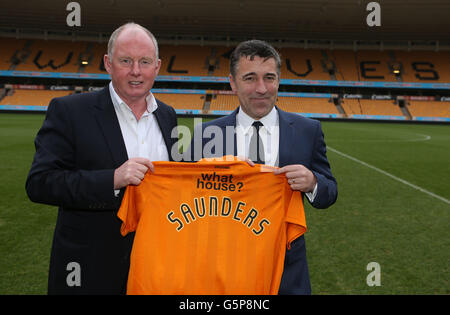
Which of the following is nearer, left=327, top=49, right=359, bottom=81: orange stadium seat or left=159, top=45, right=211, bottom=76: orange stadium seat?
left=327, top=49, right=359, bottom=81: orange stadium seat

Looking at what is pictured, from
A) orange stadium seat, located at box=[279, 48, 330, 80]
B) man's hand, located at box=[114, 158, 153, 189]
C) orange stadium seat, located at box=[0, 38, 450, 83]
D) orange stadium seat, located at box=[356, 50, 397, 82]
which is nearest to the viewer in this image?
man's hand, located at box=[114, 158, 153, 189]

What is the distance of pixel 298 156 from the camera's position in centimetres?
180

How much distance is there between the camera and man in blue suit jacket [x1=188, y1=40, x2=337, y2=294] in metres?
1.68

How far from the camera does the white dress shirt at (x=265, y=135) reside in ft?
6.09


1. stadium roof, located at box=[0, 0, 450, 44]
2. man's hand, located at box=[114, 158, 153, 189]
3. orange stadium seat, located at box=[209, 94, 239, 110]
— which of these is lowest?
man's hand, located at box=[114, 158, 153, 189]

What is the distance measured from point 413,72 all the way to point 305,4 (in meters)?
18.1

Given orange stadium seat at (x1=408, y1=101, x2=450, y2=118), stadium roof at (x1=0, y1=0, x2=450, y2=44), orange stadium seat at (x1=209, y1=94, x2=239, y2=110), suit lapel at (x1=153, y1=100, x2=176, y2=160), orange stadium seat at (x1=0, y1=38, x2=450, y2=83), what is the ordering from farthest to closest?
orange stadium seat at (x1=0, y1=38, x2=450, y2=83) → orange stadium seat at (x1=209, y1=94, x2=239, y2=110) → orange stadium seat at (x1=408, y1=101, x2=450, y2=118) → stadium roof at (x1=0, y1=0, x2=450, y2=44) → suit lapel at (x1=153, y1=100, x2=176, y2=160)

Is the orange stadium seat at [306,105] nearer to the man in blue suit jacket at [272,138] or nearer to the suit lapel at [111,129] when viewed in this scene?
the man in blue suit jacket at [272,138]

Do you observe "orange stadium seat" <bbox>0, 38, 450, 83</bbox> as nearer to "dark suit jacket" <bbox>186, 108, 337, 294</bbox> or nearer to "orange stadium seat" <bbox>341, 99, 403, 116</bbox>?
"orange stadium seat" <bbox>341, 99, 403, 116</bbox>

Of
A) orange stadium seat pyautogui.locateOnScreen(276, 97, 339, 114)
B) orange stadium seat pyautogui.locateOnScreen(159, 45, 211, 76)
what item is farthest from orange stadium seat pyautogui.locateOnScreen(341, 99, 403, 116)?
orange stadium seat pyautogui.locateOnScreen(159, 45, 211, 76)

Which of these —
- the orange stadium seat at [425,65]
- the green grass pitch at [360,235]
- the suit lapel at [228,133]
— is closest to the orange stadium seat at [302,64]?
the orange stadium seat at [425,65]

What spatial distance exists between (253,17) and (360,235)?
2470 centimetres
